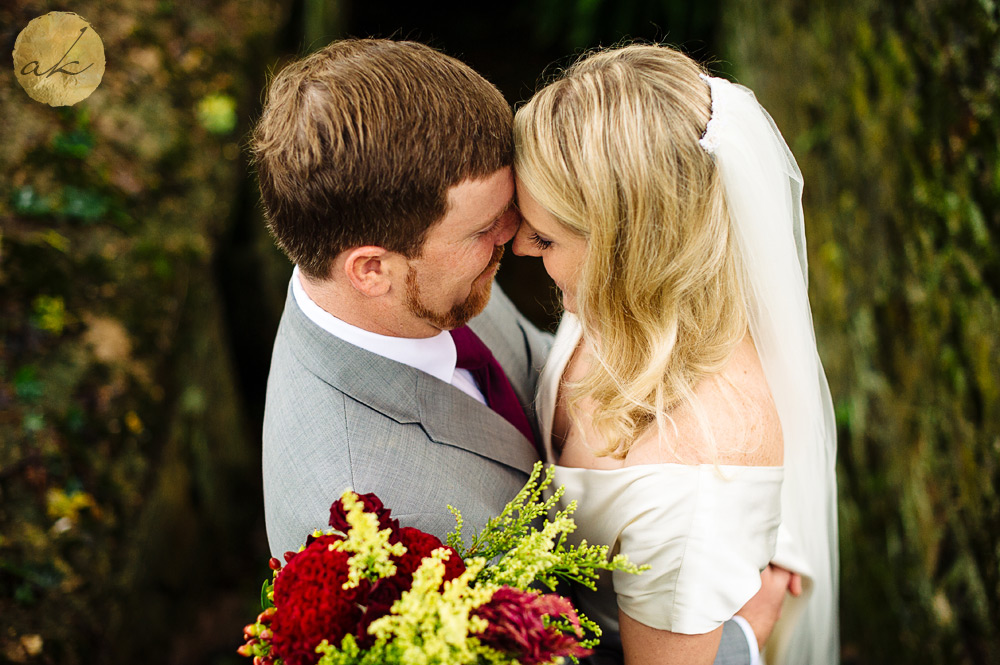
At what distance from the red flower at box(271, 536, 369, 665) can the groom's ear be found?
29.7 inches

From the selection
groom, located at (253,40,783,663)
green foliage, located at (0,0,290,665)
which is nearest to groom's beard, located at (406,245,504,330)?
groom, located at (253,40,783,663)

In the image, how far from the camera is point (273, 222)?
1723mm

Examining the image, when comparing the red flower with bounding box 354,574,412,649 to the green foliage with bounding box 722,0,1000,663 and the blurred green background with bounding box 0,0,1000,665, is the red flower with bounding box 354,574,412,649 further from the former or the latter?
the green foliage with bounding box 722,0,1000,663

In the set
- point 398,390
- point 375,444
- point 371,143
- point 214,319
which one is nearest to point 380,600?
point 375,444

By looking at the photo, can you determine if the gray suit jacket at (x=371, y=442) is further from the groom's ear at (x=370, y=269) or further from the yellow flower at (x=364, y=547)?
the yellow flower at (x=364, y=547)

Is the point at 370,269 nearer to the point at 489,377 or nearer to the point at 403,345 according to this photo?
the point at 403,345

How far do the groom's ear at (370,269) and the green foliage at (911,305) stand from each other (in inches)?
62.4

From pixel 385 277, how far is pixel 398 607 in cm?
91

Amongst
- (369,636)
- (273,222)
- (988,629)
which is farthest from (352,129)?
(988,629)

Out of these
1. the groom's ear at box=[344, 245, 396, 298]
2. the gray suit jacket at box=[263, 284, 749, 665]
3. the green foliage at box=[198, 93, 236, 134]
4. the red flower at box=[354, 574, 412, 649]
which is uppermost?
the green foliage at box=[198, 93, 236, 134]

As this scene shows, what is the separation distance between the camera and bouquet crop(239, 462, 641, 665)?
3.15 feet

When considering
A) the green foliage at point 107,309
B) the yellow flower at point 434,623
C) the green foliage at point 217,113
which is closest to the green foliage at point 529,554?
the yellow flower at point 434,623

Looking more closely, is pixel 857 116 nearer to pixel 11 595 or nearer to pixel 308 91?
pixel 308 91

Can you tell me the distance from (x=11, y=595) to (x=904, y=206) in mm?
3084
